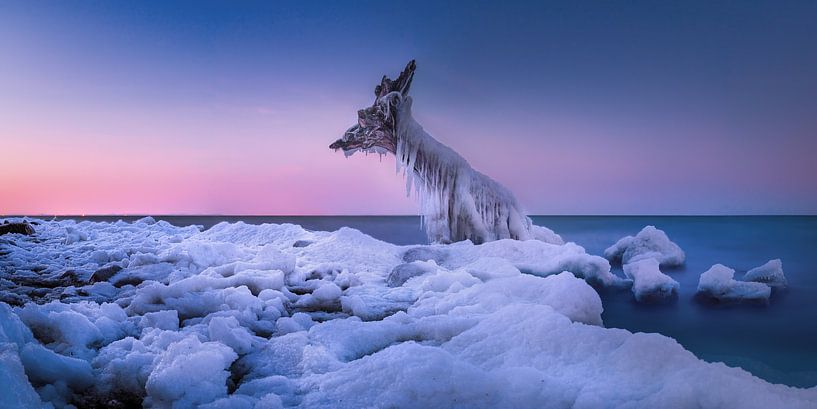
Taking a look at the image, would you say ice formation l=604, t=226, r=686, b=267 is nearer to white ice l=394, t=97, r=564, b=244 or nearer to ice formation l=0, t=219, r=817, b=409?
white ice l=394, t=97, r=564, b=244

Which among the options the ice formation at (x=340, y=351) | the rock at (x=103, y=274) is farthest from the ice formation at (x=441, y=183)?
the rock at (x=103, y=274)

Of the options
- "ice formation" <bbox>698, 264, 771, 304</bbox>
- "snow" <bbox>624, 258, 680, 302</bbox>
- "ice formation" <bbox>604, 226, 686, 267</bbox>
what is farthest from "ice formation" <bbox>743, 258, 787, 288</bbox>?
"ice formation" <bbox>604, 226, 686, 267</bbox>

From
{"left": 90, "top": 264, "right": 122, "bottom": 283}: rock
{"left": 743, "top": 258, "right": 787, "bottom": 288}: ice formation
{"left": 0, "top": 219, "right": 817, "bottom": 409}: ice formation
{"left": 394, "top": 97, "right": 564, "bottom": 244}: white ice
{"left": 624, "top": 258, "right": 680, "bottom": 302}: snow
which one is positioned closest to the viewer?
{"left": 0, "top": 219, "right": 817, "bottom": 409}: ice formation

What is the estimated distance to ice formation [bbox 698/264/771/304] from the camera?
5312 mm

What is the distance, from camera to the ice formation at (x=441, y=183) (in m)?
9.02

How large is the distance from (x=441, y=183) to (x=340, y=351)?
6489 mm

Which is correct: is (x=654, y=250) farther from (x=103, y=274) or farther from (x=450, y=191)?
(x=103, y=274)

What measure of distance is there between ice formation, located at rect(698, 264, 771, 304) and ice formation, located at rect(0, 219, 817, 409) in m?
3.13

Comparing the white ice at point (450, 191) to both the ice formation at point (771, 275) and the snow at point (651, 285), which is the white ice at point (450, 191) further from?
the ice formation at point (771, 275)

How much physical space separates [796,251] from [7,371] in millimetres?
15280

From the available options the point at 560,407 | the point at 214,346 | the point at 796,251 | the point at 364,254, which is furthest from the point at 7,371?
the point at 796,251

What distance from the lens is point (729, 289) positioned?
215 inches

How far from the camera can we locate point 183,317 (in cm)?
371

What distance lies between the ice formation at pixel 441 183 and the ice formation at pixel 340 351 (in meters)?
4.06
